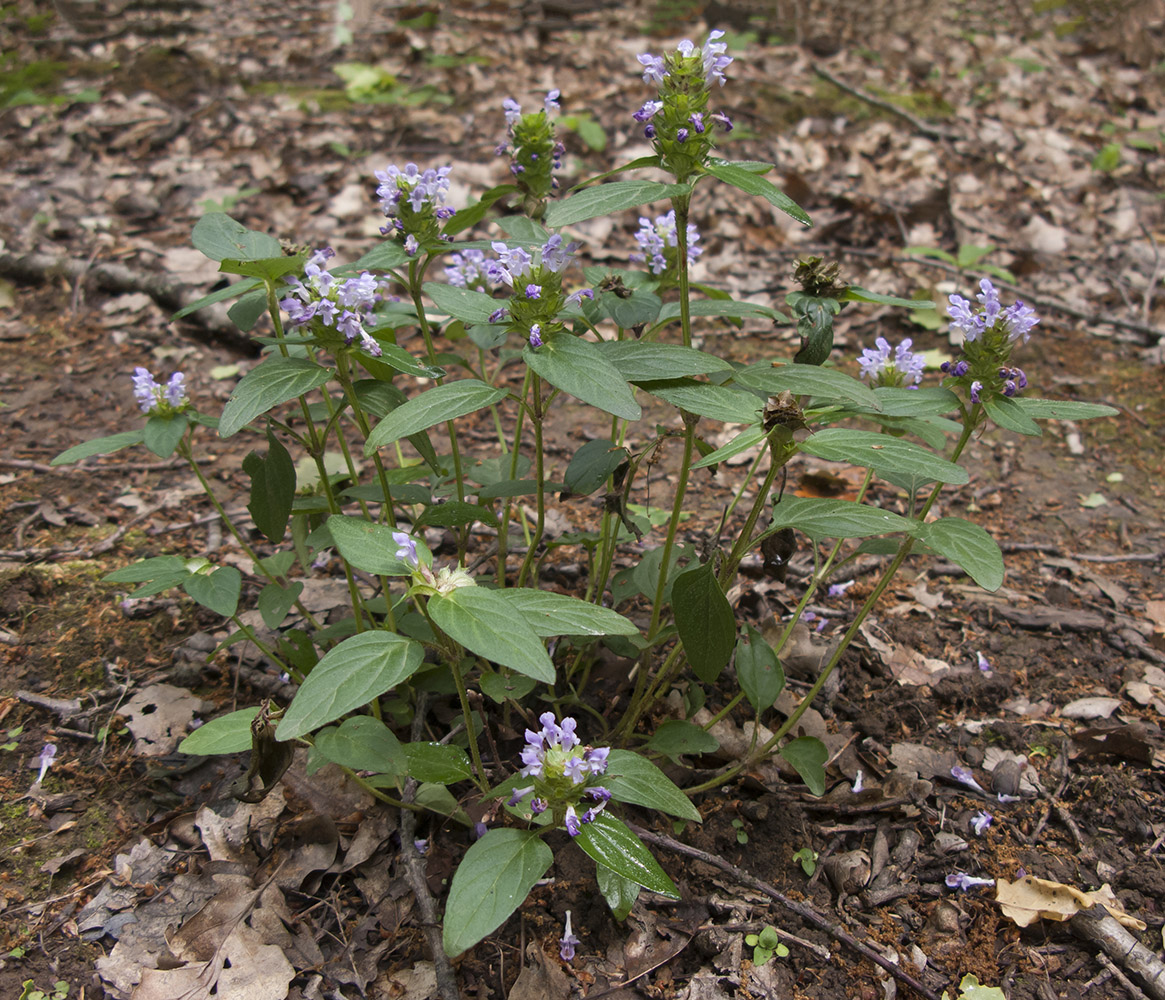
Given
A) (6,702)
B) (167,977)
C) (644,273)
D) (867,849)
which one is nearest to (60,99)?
(6,702)

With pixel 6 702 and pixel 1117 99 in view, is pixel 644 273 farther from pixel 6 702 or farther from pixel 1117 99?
pixel 1117 99

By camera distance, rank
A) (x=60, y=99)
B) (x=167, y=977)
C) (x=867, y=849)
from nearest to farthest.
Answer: (x=167, y=977), (x=867, y=849), (x=60, y=99)

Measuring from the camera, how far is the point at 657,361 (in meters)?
1.78

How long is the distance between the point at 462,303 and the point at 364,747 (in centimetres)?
109

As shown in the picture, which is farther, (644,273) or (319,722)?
(644,273)

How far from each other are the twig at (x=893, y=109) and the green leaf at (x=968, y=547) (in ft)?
19.1

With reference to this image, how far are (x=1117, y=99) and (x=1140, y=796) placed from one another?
7.31 meters

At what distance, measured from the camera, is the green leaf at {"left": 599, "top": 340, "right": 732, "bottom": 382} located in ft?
5.72

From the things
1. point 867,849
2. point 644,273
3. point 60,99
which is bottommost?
point 867,849

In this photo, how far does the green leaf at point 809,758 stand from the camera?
2.22 metres

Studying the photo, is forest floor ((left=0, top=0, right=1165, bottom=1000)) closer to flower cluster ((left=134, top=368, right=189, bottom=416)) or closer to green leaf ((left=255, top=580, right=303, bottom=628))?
green leaf ((left=255, top=580, right=303, bottom=628))

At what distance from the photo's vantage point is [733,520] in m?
3.43

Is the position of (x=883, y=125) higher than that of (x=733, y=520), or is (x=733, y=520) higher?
(x=883, y=125)

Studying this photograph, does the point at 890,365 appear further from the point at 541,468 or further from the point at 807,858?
the point at 807,858
